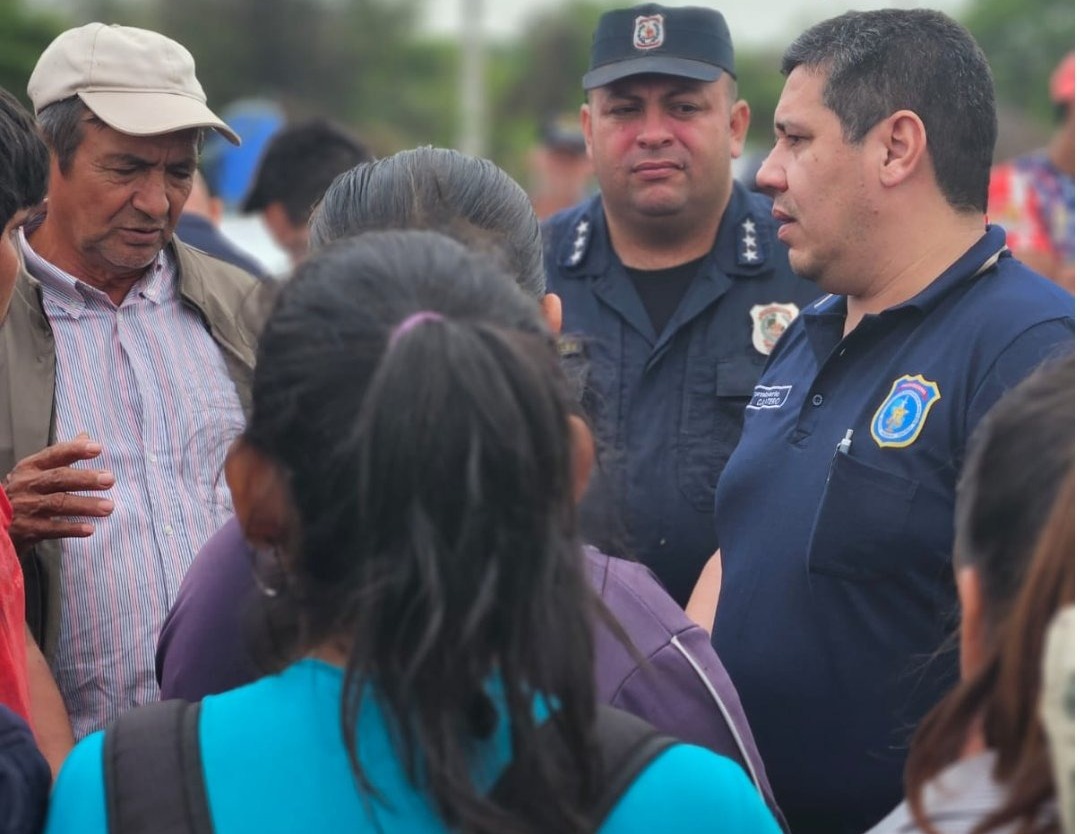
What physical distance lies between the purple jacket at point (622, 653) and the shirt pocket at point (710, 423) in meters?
1.92

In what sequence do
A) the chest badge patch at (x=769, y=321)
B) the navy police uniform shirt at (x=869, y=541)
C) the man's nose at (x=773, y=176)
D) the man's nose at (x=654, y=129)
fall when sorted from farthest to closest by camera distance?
the man's nose at (x=654, y=129), the chest badge patch at (x=769, y=321), the man's nose at (x=773, y=176), the navy police uniform shirt at (x=869, y=541)

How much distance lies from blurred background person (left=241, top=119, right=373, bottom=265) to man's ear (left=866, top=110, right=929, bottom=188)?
140 inches

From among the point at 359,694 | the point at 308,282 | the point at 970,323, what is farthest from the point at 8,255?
the point at 970,323

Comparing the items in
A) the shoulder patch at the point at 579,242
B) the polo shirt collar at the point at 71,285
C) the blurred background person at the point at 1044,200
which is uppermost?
the polo shirt collar at the point at 71,285

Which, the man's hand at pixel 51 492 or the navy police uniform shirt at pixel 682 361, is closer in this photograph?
the man's hand at pixel 51 492

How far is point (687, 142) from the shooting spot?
440 cm

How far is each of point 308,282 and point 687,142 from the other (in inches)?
116

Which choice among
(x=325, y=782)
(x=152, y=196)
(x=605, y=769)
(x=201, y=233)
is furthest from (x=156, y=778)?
(x=201, y=233)

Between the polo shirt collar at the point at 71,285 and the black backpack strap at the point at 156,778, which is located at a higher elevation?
the black backpack strap at the point at 156,778

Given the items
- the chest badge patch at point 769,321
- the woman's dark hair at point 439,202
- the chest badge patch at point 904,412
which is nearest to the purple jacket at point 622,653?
the woman's dark hair at point 439,202

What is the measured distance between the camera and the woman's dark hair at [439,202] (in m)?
2.38

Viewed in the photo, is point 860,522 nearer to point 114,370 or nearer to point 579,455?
point 579,455

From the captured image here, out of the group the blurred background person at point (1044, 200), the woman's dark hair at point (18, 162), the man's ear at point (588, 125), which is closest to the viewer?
the woman's dark hair at point (18, 162)

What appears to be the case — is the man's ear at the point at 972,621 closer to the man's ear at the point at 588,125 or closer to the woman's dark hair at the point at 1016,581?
the woman's dark hair at the point at 1016,581
